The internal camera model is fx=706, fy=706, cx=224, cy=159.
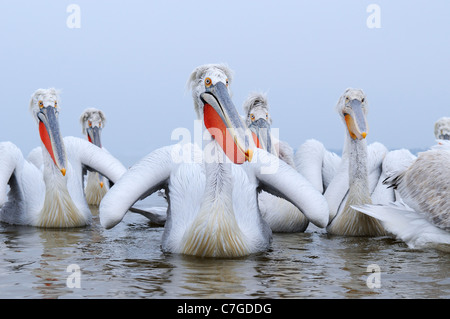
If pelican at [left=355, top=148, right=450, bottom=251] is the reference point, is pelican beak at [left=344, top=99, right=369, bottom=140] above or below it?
above

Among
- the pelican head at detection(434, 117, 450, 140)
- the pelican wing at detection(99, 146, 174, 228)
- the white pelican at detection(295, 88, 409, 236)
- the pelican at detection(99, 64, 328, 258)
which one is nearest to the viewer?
the pelican at detection(99, 64, 328, 258)

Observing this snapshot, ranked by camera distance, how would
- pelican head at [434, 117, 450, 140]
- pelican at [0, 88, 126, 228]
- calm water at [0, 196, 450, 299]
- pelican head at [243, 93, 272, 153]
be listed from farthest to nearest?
pelican head at [434, 117, 450, 140] → pelican head at [243, 93, 272, 153] → pelican at [0, 88, 126, 228] → calm water at [0, 196, 450, 299]

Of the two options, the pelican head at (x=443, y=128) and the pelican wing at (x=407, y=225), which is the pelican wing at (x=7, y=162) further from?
the pelican head at (x=443, y=128)

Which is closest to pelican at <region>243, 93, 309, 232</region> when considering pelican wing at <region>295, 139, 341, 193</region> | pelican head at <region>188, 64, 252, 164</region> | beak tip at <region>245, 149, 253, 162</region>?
pelican wing at <region>295, 139, 341, 193</region>

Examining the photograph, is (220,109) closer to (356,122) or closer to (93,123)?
(356,122)

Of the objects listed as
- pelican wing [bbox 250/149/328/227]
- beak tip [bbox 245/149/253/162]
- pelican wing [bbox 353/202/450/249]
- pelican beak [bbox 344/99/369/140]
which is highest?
pelican beak [bbox 344/99/369/140]

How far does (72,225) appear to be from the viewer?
7.89m

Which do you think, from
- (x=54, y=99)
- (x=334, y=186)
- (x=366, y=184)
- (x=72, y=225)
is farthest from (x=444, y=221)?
(x=54, y=99)

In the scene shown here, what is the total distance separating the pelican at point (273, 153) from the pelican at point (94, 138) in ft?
12.9

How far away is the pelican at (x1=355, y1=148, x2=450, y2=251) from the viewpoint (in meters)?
Answer: 6.20

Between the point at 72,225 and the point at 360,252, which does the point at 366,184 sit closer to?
the point at 360,252

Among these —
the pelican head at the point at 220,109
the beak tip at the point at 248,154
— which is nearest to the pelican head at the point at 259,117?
the pelican head at the point at 220,109

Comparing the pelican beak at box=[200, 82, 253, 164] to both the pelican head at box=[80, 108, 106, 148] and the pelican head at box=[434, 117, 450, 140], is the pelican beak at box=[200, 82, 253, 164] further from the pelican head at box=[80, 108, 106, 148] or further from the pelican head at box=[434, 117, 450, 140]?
the pelican head at box=[80, 108, 106, 148]

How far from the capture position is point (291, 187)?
5922 millimetres
